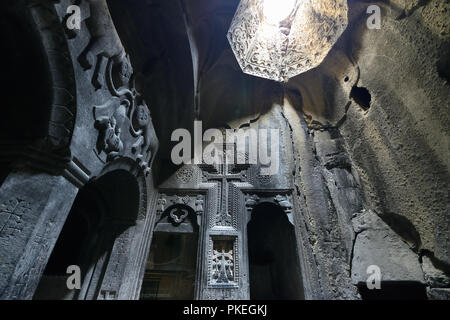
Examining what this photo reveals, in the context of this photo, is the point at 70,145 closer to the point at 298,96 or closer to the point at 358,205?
the point at 358,205

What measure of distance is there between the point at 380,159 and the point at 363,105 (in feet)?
3.36

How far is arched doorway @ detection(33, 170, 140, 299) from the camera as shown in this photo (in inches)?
106

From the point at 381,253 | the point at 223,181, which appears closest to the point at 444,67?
the point at 381,253

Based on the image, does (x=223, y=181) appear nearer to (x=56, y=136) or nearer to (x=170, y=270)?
(x=170, y=270)

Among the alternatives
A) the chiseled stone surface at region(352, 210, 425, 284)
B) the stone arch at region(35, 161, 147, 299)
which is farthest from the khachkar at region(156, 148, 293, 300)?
the chiseled stone surface at region(352, 210, 425, 284)

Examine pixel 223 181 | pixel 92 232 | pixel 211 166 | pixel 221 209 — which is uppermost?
pixel 211 166

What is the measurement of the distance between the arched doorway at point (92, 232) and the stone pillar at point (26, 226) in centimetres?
116

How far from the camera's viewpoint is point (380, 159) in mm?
2988

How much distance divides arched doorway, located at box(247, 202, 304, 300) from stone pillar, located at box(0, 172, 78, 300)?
2846mm

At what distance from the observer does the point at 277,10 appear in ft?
15.8

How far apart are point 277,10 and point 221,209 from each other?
4764 millimetres

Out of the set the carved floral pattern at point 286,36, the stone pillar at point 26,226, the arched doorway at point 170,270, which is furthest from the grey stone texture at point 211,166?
the arched doorway at point 170,270

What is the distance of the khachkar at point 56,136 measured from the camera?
4.25ft
